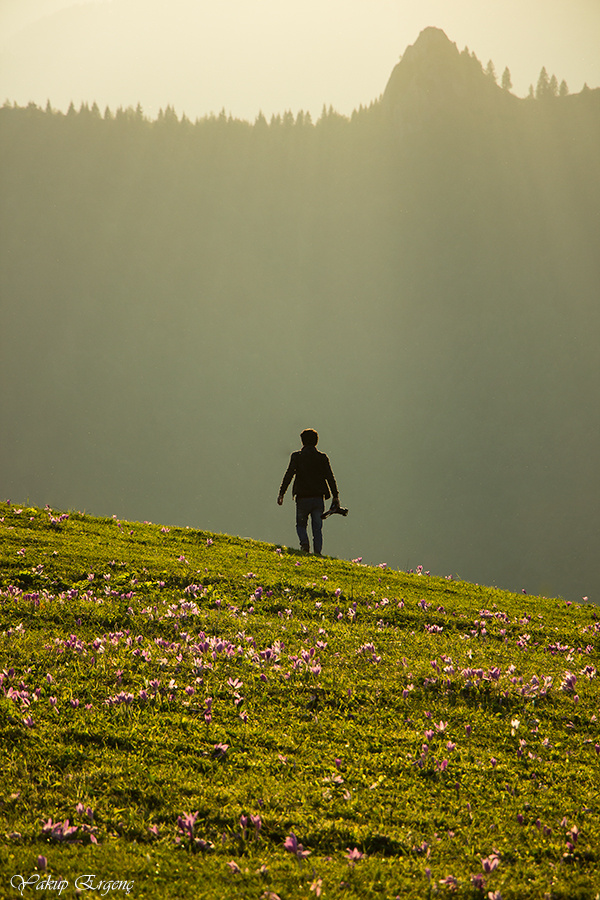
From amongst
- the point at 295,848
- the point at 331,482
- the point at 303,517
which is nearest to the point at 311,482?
the point at 331,482

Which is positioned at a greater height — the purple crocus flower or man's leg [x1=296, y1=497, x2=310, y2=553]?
man's leg [x1=296, y1=497, x2=310, y2=553]

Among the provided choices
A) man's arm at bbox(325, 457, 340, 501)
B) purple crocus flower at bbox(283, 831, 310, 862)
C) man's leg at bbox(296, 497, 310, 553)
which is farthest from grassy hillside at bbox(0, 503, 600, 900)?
man's arm at bbox(325, 457, 340, 501)

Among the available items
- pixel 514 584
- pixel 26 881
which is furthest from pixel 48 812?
pixel 514 584

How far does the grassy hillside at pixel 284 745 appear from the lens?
202 inches

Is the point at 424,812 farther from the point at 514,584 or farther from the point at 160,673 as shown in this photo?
the point at 514,584

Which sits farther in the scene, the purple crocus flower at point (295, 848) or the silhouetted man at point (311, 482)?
the silhouetted man at point (311, 482)

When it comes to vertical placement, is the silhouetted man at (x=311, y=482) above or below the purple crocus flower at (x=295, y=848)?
above

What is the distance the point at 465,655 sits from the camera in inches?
394

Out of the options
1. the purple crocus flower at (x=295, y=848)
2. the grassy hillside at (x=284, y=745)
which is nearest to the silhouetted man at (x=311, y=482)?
the grassy hillside at (x=284, y=745)

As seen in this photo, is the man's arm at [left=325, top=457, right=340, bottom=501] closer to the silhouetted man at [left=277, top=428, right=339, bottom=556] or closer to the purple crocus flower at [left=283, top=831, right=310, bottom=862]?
the silhouetted man at [left=277, top=428, right=339, bottom=556]

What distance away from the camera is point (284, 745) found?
6.88 metres

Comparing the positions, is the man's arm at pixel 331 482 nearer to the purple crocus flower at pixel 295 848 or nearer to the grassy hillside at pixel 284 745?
the grassy hillside at pixel 284 745

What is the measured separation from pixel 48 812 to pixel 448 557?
601 ft

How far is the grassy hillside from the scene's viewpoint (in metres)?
5.12
